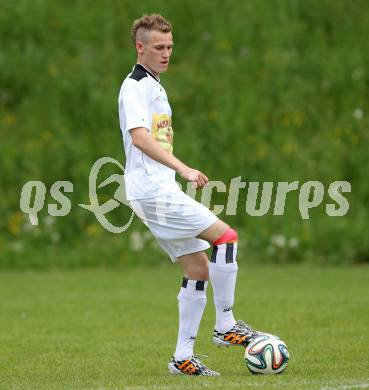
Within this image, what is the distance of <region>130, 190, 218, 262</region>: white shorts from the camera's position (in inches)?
269

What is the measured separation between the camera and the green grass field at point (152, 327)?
6812 millimetres

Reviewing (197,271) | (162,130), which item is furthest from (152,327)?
(162,130)

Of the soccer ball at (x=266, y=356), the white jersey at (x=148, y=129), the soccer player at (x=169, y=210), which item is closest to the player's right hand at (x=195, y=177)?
the soccer player at (x=169, y=210)

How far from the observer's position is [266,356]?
22.4 feet

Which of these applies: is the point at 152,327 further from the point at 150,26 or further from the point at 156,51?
the point at 150,26

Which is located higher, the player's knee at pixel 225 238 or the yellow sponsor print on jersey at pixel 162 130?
the yellow sponsor print on jersey at pixel 162 130

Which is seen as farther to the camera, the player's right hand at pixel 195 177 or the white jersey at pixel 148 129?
the white jersey at pixel 148 129

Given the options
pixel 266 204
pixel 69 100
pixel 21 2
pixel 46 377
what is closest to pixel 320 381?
pixel 46 377

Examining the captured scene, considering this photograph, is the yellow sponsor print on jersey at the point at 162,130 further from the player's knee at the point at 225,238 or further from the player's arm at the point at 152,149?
the player's knee at the point at 225,238

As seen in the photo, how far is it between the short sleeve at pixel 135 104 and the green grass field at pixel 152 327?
5.67 ft

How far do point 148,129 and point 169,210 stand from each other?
0.57 meters

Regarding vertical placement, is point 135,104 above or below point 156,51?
below

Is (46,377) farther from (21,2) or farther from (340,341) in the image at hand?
(21,2)

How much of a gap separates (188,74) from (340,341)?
12293mm
